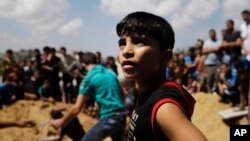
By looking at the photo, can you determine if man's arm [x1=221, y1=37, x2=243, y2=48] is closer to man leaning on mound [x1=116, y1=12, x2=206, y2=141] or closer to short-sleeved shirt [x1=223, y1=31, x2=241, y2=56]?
short-sleeved shirt [x1=223, y1=31, x2=241, y2=56]

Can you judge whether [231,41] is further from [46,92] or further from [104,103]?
[46,92]

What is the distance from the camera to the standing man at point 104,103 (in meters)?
4.66

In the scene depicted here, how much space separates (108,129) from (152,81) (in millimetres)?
3093

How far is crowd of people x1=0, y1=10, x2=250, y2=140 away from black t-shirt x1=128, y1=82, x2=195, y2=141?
8 cm

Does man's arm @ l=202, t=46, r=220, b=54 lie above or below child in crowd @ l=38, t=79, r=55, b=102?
above

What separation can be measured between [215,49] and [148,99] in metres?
7.70

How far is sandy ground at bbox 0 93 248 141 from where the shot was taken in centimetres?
842

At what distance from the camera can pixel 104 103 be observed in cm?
480

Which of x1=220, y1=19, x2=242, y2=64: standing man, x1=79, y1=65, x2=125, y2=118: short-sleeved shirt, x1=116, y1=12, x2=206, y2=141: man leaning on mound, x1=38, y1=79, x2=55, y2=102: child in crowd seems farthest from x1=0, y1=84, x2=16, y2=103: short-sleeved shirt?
x1=116, y1=12, x2=206, y2=141: man leaning on mound

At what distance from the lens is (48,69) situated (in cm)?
1145

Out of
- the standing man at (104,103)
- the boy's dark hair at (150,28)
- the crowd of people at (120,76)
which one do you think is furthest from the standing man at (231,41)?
the boy's dark hair at (150,28)

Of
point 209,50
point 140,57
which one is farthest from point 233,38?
point 140,57

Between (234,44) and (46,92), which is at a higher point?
(234,44)

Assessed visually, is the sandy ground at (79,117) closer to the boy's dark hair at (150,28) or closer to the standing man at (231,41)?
the standing man at (231,41)
